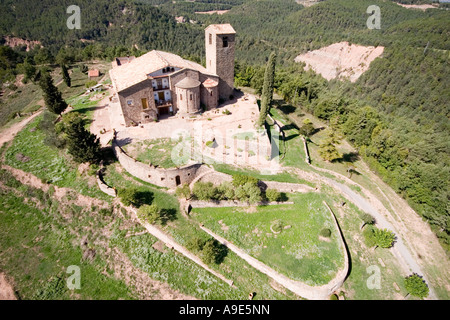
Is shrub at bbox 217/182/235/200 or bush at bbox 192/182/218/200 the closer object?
bush at bbox 192/182/218/200

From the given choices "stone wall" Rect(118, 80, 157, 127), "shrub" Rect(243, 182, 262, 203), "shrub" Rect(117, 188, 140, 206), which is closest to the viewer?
"shrub" Rect(117, 188, 140, 206)

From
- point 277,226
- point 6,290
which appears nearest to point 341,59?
point 277,226

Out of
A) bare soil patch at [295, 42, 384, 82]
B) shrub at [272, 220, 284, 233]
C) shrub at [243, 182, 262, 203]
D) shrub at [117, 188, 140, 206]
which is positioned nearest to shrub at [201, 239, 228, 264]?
shrub at [272, 220, 284, 233]

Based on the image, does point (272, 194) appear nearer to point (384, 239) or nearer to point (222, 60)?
point (384, 239)

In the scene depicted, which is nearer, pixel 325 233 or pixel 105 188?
pixel 325 233

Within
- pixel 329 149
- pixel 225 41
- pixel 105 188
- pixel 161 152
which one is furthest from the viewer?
pixel 225 41

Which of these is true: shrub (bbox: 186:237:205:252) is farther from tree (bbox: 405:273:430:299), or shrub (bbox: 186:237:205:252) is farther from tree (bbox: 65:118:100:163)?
tree (bbox: 405:273:430:299)

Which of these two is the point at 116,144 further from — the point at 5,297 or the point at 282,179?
the point at 282,179
